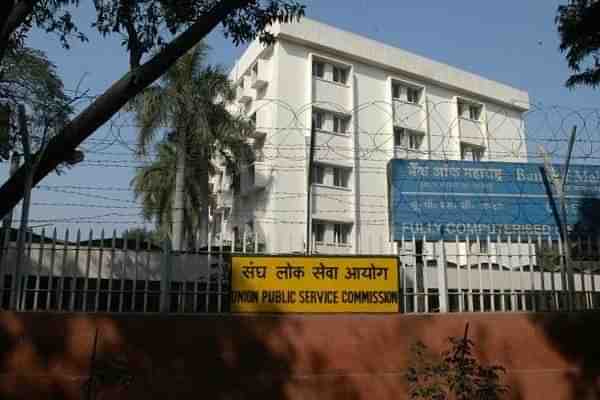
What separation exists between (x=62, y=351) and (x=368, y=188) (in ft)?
56.4

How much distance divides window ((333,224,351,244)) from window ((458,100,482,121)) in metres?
9.17

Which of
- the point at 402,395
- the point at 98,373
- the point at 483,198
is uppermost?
the point at 483,198

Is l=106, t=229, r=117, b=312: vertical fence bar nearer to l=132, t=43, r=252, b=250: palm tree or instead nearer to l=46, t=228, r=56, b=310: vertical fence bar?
l=46, t=228, r=56, b=310: vertical fence bar

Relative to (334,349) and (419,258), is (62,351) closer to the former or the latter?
(334,349)

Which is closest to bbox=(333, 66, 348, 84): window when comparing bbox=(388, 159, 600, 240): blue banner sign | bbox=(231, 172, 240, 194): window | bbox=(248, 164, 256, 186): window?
bbox=(248, 164, 256, 186): window

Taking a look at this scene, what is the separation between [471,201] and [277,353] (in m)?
5.79

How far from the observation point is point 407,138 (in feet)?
76.2

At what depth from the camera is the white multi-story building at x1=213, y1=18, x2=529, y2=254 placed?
19672 millimetres

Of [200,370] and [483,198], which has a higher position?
[483,198]

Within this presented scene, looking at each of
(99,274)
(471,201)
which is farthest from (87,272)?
(471,201)

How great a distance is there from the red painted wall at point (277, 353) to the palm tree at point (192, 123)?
9.33 metres

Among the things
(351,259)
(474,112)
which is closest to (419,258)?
(351,259)

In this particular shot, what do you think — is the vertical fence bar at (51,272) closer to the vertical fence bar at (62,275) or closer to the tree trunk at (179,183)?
the vertical fence bar at (62,275)

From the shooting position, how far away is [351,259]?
6215mm
